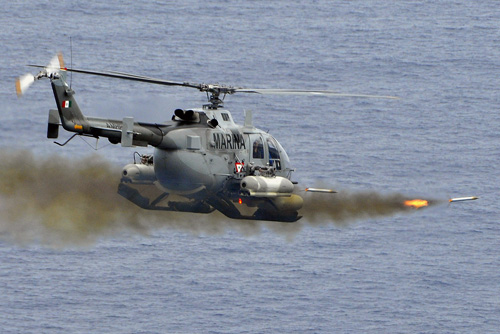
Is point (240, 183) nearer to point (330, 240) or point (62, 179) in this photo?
point (62, 179)

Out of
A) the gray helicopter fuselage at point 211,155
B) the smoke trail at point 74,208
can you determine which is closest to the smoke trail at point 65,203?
the smoke trail at point 74,208

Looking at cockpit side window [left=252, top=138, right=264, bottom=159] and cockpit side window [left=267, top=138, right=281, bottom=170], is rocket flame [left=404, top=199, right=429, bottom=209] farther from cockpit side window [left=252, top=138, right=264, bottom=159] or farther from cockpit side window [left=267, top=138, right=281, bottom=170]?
cockpit side window [left=252, top=138, right=264, bottom=159]

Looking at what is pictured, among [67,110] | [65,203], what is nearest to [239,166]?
[65,203]

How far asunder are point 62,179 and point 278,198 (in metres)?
11.0

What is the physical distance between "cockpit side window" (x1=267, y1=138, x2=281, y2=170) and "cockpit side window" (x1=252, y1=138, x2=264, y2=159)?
0.51m

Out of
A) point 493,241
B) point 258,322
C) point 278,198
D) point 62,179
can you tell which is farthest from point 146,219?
point 493,241

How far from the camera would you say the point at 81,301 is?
167375mm

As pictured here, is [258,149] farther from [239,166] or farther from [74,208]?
[74,208]

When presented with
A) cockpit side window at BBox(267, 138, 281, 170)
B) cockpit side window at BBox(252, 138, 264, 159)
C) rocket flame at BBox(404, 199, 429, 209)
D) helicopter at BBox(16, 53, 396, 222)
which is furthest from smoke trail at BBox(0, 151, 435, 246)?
cockpit side window at BBox(252, 138, 264, 159)

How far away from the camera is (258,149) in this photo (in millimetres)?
51219

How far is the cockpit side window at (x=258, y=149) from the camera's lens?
2009 inches

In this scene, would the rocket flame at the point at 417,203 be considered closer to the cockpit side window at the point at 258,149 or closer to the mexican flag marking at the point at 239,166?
the cockpit side window at the point at 258,149

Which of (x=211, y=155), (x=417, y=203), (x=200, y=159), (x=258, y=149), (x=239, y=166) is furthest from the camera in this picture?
(x=417, y=203)

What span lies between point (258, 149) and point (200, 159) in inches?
177
